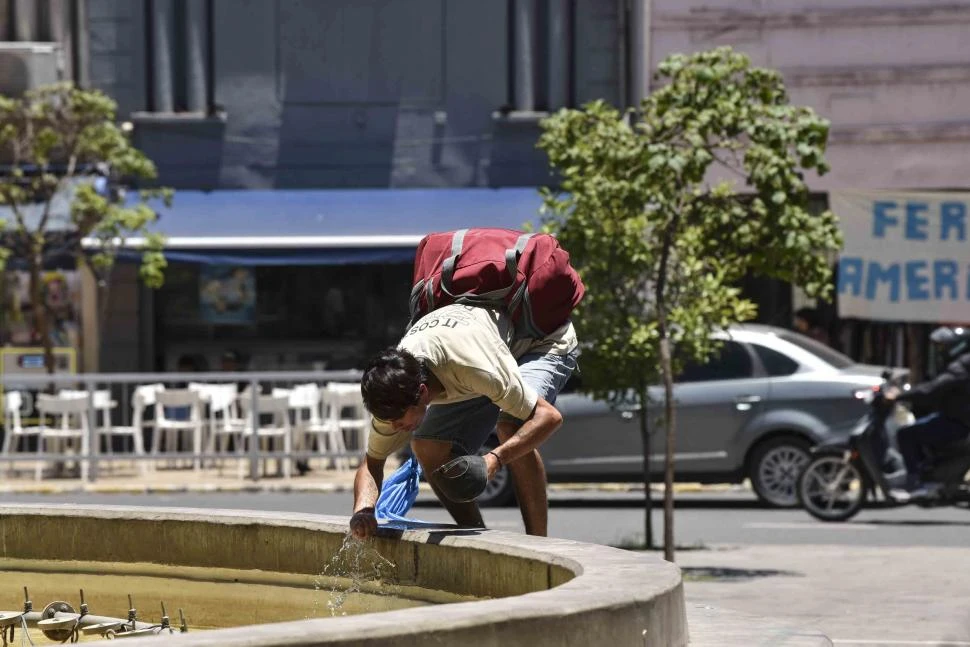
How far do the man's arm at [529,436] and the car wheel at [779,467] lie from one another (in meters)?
11.4

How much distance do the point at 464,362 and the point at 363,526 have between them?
644 mm

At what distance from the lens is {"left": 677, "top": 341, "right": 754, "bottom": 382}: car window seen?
58.5 ft

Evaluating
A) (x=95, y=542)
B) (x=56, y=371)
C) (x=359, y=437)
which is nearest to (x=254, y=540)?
(x=95, y=542)

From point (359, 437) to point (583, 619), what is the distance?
1683 centimetres

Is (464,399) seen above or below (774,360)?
above

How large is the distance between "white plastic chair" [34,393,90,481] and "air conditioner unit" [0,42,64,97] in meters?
4.61

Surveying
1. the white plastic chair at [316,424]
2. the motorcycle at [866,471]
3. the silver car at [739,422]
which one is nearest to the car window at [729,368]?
the silver car at [739,422]

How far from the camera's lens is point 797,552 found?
14023 mm

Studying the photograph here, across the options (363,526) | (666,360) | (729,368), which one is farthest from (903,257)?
(363,526)

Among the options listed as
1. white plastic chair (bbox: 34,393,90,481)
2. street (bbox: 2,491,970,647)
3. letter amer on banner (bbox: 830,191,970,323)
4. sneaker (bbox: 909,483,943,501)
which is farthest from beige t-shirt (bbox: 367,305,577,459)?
letter amer on banner (bbox: 830,191,970,323)

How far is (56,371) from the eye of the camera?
79.8 feet

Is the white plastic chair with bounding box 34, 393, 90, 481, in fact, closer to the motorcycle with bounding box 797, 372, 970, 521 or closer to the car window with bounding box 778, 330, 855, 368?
the car window with bounding box 778, 330, 855, 368

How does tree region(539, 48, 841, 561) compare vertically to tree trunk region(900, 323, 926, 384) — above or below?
above

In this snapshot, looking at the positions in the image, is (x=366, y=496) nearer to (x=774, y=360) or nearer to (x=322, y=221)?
(x=774, y=360)
